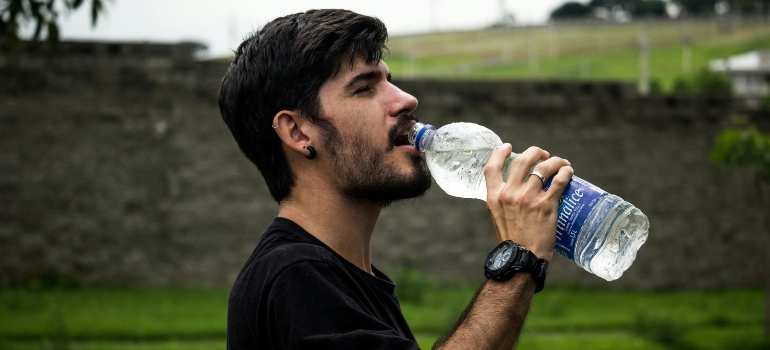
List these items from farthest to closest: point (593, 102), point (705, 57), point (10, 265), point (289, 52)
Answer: point (705, 57), point (593, 102), point (10, 265), point (289, 52)

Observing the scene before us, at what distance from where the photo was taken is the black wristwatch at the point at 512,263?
208cm

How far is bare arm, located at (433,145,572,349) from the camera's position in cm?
206

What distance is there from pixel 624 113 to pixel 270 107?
12477 mm

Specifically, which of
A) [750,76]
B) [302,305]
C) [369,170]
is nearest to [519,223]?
[369,170]

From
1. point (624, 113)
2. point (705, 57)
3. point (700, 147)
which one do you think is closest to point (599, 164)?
point (624, 113)

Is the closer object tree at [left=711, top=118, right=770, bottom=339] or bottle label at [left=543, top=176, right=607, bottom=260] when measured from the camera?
bottle label at [left=543, top=176, right=607, bottom=260]

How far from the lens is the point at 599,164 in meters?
14.0

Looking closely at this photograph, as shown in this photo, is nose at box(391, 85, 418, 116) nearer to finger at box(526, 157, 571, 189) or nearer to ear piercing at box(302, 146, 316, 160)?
ear piercing at box(302, 146, 316, 160)

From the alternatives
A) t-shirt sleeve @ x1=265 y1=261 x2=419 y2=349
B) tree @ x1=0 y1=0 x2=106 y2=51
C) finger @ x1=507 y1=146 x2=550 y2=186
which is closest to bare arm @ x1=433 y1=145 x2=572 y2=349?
finger @ x1=507 y1=146 x2=550 y2=186

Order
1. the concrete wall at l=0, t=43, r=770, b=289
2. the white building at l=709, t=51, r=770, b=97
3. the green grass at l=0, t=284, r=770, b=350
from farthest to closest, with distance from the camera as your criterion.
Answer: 1. the white building at l=709, t=51, r=770, b=97
2. the concrete wall at l=0, t=43, r=770, b=289
3. the green grass at l=0, t=284, r=770, b=350

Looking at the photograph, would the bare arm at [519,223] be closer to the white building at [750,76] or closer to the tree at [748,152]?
the tree at [748,152]

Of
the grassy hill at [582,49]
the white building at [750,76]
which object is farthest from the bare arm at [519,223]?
the grassy hill at [582,49]

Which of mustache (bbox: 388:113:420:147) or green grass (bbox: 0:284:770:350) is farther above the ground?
mustache (bbox: 388:113:420:147)

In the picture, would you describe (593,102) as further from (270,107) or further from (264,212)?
(270,107)
